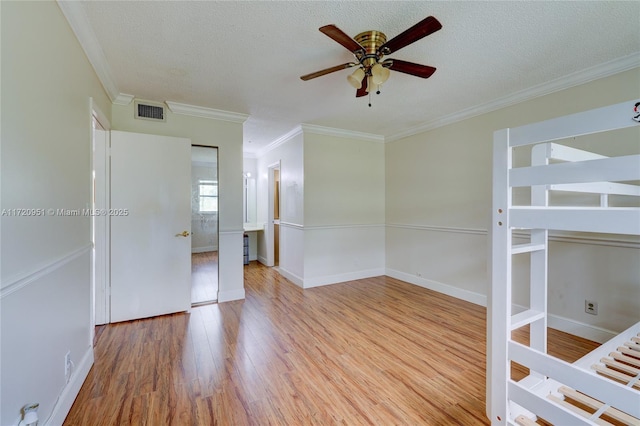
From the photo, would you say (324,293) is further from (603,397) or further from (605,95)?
(605,95)

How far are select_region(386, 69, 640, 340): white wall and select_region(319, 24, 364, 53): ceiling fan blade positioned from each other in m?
1.58

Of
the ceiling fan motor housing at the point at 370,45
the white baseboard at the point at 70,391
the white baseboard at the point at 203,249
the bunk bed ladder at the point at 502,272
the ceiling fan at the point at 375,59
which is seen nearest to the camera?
the bunk bed ladder at the point at 502,272

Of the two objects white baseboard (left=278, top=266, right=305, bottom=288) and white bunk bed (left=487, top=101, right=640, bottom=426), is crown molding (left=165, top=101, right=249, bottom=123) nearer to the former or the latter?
white baseboard (left=278, top=266, right=305, bottom=288)

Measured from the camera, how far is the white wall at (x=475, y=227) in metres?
2.38

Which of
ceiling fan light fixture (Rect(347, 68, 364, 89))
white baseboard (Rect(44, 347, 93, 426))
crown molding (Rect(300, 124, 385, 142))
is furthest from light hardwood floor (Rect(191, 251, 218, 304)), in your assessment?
ceiling fan light fixture (Rect(347, 68, 364, 89))

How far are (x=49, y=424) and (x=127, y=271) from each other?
1761 millimetres

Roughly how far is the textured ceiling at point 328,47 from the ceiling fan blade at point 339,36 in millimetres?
194

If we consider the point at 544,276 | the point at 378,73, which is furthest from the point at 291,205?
the point at 544,276

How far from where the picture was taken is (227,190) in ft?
12.1

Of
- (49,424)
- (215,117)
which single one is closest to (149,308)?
(49,424)

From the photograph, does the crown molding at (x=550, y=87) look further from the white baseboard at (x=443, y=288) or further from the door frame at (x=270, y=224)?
the door frame at (x=270, y=224)

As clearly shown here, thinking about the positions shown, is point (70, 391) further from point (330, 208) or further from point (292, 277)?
point (330, 208)

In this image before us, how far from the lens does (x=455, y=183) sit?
3.66 meters

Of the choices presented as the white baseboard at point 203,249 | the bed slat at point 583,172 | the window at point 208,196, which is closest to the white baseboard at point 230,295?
the white baseboard at point 203,249
